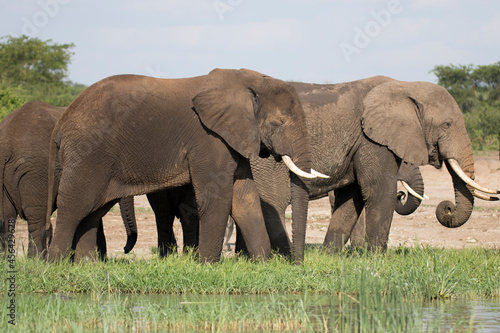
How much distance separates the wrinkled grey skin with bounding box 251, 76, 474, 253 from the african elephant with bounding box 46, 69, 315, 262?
1.18 meters

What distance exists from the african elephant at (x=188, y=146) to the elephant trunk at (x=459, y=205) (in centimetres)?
200

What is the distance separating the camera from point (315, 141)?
31.3 feet

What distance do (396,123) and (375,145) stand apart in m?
0.36

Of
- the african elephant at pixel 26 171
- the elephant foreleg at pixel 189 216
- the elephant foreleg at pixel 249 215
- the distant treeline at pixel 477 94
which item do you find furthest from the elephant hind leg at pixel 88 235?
the distant treeline at pixel 477 94

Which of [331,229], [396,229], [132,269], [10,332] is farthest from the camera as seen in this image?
[396,229]

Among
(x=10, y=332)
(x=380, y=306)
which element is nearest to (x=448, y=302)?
(x=380, y=306)

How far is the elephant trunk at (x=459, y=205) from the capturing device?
369 inches

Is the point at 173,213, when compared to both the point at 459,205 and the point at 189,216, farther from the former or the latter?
the point at 459,205

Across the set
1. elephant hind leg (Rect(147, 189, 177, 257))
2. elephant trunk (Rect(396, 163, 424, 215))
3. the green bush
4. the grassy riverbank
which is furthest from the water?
the green bush

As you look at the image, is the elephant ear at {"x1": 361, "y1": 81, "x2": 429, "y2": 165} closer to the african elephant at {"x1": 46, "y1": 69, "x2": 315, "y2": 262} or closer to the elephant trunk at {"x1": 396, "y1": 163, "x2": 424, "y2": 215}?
the african elephant at {"x1": 46, "y1": 69, "x2": 315, "y2": 262}

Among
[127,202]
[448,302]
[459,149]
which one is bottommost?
[448,302]

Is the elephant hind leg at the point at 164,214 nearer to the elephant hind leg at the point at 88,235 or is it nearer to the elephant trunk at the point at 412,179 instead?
the elephant hind leg at the point at 88,235

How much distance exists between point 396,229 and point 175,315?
365 inches

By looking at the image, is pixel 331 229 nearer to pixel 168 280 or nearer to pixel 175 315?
pixel 168 280
